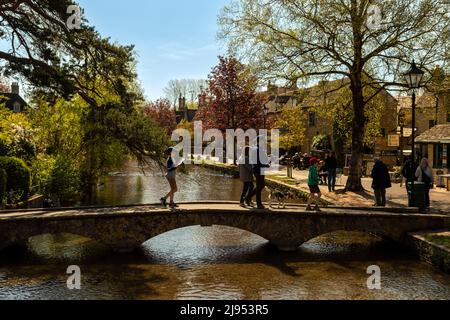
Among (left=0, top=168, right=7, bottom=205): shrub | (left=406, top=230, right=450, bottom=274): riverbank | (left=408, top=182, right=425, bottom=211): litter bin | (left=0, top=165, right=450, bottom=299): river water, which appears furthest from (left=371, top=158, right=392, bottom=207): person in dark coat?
(left=0, top=168, right=7, bottom=205): shrub

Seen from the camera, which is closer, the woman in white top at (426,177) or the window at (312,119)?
the woman in white top at (426,177)

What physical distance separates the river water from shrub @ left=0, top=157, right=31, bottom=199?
3391 millimetres

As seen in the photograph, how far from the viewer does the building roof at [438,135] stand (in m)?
29.2

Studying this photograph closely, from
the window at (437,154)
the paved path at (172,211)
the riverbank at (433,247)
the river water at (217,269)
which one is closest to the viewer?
the river water at (217,269)

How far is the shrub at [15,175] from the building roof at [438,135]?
24038 mm

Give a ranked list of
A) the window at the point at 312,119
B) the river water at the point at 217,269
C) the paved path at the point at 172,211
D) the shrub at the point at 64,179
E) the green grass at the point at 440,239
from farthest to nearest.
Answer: the window at the point at 312,119 < the shrub at the point at 64,179 < the paved path at the point at 172,211 < the green grass at the point at 440,239 < the river water at the point at 217,269

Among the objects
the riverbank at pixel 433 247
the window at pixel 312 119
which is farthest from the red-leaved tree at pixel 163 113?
the riverbank at pixel 433 247

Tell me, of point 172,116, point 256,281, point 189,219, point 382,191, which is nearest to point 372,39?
point 382,191

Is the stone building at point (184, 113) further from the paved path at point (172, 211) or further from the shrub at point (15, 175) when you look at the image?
the paved path at point (172, 211)

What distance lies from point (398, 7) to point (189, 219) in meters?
13.8

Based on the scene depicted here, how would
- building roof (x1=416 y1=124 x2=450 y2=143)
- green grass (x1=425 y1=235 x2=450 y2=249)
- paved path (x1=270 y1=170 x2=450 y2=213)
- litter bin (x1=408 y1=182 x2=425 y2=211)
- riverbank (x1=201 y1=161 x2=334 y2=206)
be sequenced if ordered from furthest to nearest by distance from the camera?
1. building roof (x1=416 y1=124 x2=450 y2=143)
2. riverbank (x1=201 y1=161 x2=334 y2=206)
3. paved path (x1=270 y1=170 x2=450 y2=213)
4. litter bin (x1=408 y1=182 x2=425 y2=211)
5. green grass (x1=425 y1=235 x2=450 y2=249)

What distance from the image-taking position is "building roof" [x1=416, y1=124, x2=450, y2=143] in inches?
1151

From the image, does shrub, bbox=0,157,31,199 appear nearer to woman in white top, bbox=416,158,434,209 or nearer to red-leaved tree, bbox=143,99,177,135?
woman in white top, bbox=416,158,434,209

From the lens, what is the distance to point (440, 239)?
43.1 feet
